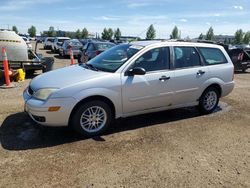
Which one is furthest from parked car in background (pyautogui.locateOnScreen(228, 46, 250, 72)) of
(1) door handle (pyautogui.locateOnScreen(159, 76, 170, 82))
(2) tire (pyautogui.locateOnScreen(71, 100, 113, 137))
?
(2) tire (pyautogui.locateOnScreen(71, 100, 113, 137))

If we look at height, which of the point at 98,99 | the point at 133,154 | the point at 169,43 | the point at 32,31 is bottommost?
the point at 133,154

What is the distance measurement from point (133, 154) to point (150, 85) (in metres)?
1.50

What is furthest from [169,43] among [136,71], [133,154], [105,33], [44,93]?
[105,33]

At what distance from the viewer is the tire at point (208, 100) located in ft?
21.4

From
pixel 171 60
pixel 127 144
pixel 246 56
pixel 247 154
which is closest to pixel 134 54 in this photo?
pixel 171 60

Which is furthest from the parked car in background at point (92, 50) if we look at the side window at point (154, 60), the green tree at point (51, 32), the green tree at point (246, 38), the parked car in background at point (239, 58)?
the green tree at point (246, 38)

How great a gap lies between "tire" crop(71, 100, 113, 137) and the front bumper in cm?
16

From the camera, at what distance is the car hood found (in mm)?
4824

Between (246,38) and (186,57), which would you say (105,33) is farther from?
(186,57)

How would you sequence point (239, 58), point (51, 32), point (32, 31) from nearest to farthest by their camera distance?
1. point (239, 58)
2. point (51, 32)
3. point (32, 31)

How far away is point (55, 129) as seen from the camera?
17.6ft

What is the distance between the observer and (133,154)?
4.45 metres

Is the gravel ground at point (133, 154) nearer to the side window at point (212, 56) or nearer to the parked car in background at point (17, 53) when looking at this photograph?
the side window at point (212, 56)

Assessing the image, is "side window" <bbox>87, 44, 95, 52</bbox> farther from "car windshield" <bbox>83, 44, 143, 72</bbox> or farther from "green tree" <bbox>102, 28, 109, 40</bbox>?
"green tree" <bbox>102, 28, 109, 40</bbox>
